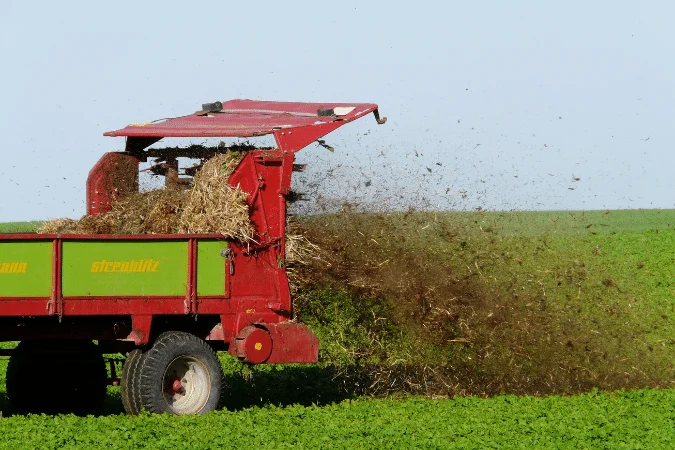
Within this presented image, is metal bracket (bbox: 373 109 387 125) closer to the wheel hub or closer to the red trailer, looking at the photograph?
the red trailer

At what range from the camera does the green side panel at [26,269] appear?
27.3 feet

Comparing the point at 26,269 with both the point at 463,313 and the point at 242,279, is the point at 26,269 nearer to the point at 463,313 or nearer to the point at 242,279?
the point at 242,279

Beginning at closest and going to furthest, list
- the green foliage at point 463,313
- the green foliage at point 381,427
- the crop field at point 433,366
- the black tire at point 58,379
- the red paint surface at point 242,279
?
the green foliage at point 381,427
the crop field at point 433,366
the red paint surface at point 242,279
the black tire at point 58,379
the green foliage at point 463,313

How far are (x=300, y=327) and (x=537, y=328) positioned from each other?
3.41m

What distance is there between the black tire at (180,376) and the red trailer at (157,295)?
11mm

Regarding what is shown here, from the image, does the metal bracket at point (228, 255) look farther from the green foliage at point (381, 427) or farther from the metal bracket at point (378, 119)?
the metal bracket at point (378, 119)

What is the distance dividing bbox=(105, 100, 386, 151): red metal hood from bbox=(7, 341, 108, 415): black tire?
90.2 inches

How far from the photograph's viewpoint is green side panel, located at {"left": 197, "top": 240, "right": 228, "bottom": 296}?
30.2 feet

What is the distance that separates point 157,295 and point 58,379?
2371mm

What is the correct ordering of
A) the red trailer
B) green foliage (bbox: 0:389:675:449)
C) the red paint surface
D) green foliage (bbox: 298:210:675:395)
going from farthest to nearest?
green foliage (bbox: 298:210:675:395) < the red paint surface < the red trailer < green foliage (bbox: 0:389:675:449)

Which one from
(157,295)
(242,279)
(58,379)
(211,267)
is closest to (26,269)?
(157,295)

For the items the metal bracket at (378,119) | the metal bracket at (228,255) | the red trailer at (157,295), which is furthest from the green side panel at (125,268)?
the metal bracket at (378,119)

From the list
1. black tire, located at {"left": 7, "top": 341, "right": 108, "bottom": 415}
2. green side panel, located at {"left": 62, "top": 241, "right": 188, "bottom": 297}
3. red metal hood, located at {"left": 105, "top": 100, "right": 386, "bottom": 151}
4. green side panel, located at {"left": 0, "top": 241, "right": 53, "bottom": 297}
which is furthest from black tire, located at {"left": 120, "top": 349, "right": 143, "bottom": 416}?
red metal hood, located at {"left": 105, "top": 100, "right": 386, "bottom": 151}

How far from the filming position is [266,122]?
34.9ft
